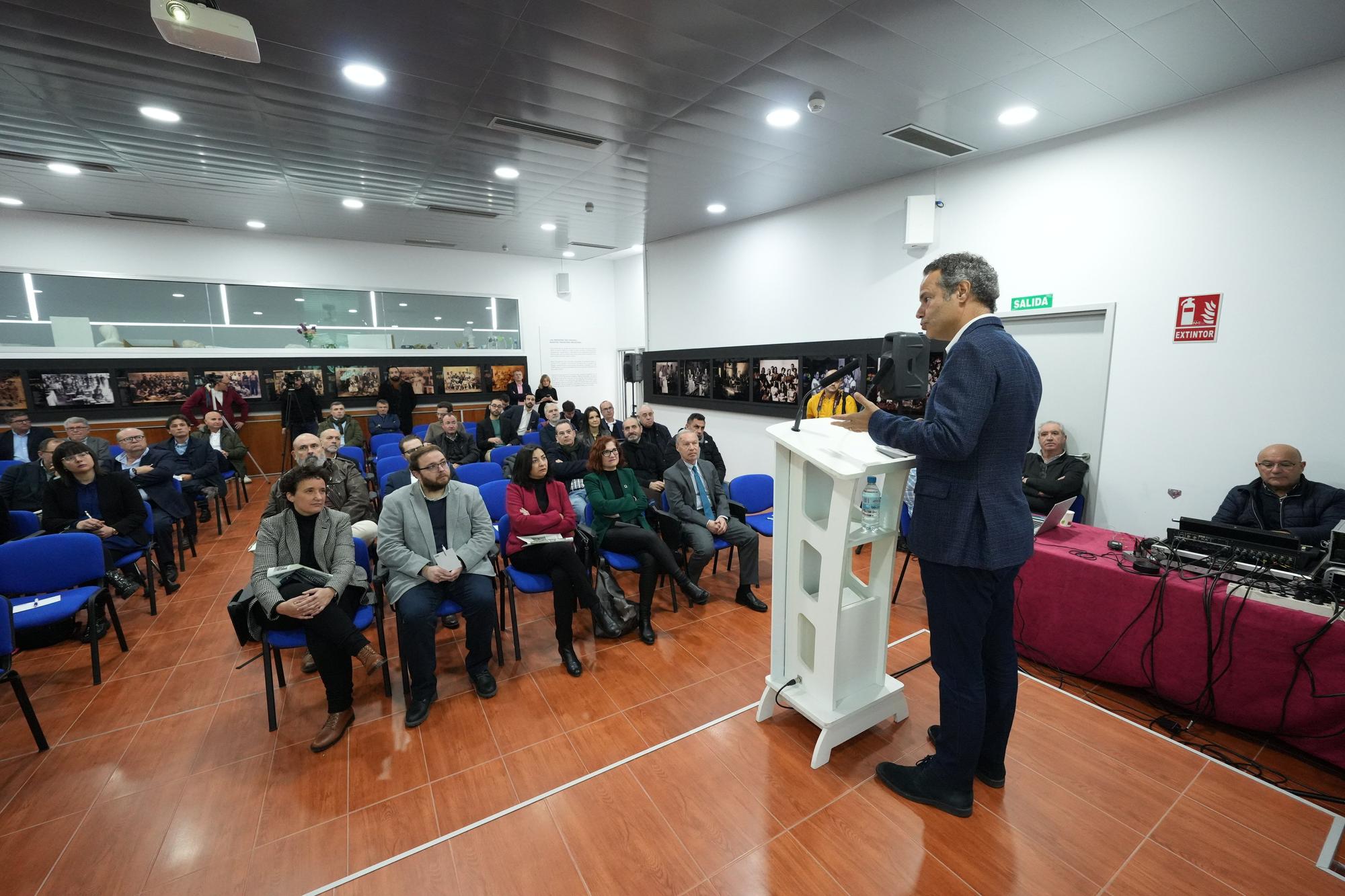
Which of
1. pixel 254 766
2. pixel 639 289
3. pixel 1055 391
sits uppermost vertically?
pixel 639 289

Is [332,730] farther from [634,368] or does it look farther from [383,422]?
[634,368]

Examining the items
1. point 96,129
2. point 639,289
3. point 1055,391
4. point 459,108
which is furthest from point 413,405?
point 1055,391

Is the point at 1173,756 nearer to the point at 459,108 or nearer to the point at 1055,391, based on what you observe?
the point at 1055,391

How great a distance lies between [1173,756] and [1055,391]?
3.05m

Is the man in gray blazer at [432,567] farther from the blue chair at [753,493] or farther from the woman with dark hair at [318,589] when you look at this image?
the blue chair at [753,493]

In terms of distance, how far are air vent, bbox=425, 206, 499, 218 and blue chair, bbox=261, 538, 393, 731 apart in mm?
5093

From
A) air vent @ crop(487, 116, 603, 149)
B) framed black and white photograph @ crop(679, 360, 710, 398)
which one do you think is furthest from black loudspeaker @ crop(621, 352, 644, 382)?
air vent @ crop(487, 116, 603, 149)

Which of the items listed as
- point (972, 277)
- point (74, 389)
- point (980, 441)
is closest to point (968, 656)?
point (980, 441)

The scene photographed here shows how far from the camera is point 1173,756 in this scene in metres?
2.39

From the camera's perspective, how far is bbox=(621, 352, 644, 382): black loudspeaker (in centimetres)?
953

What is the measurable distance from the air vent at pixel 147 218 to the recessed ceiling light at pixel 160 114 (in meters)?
4.32

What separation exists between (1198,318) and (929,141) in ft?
7.92

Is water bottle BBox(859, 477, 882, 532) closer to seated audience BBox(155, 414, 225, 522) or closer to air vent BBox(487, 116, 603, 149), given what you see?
air vent BBox(487, 116, 603, 149)

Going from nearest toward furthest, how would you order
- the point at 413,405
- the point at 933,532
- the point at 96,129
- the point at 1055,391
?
the point at 933,532 < the point at 96,129 < the point at 1055,391 < the point at 413,405
